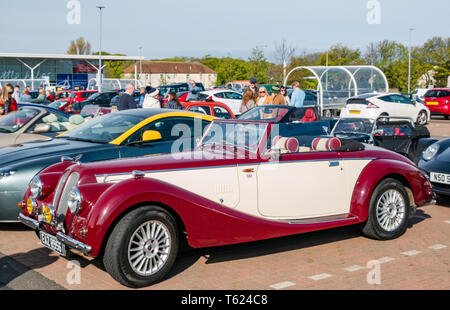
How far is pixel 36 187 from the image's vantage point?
5633 millimetres

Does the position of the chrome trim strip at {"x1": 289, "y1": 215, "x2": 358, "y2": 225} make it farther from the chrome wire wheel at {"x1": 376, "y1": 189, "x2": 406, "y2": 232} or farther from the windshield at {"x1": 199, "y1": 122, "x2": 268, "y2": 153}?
the windshield at {"x1": 199, "y1": 122, "x2": 268, "y2": 153}

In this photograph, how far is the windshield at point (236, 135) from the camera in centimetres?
603

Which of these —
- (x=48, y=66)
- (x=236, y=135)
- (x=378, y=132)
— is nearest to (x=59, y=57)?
(x=48, y=66)

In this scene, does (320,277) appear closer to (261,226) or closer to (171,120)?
(261,226)

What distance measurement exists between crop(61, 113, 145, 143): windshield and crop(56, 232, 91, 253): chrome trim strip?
2991 millimetres

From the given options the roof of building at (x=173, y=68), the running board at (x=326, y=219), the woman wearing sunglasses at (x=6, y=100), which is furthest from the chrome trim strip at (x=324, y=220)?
the roof of building at (x=173, y=68)

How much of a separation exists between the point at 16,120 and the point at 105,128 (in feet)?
8.14

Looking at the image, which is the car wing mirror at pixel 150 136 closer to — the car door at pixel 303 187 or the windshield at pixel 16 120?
the car door at pixel 303 187

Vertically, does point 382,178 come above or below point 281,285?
above

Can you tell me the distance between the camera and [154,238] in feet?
16.3

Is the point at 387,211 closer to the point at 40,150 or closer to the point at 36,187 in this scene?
the point at 36,187

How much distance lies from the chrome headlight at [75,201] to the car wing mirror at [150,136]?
284 centimetres
